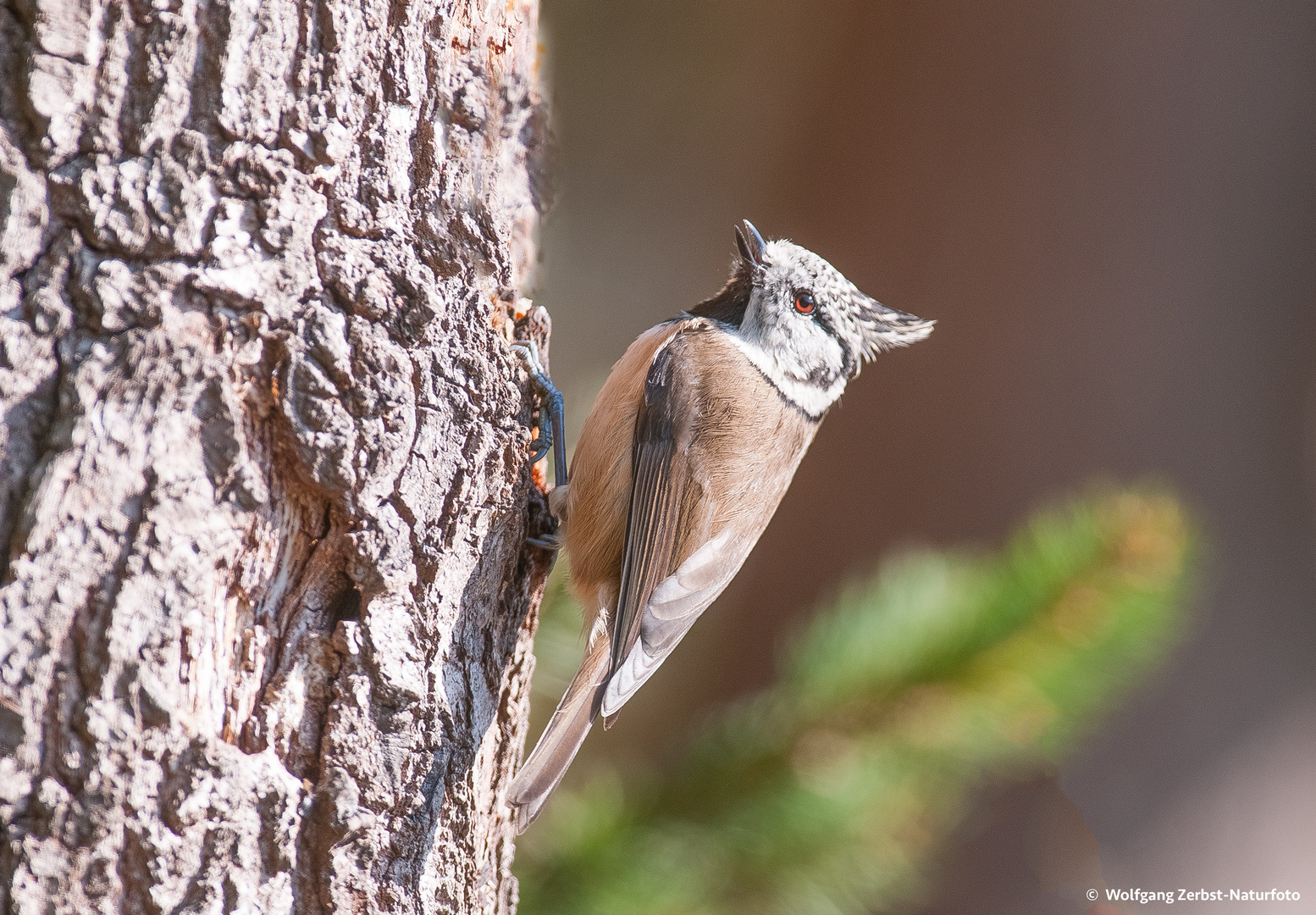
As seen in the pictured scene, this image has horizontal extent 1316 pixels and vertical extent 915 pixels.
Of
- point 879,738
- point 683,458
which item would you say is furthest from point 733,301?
point 879,738

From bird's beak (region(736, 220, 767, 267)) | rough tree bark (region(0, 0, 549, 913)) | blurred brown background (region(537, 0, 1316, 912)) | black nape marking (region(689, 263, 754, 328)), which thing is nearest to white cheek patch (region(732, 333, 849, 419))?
black nape marking (region(689, 263, 754, 328))

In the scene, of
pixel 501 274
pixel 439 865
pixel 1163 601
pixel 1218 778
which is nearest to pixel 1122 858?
pixel 1218 778

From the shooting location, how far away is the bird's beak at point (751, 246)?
99.1 inches

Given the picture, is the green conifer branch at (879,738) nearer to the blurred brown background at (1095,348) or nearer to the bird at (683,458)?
the bird at (683,458)

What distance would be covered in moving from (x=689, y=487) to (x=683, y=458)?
77 mm

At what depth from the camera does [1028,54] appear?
3.65 meters

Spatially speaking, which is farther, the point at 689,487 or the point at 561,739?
the point at 689,487

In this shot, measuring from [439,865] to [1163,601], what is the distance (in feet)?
5.46

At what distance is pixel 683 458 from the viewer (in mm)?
2182

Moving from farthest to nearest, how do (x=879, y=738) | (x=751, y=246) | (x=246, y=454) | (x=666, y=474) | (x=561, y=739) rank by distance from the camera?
1. (x=751, y=246)
2. (x=666, y=474)
3. (x=879, y=738)
4. (x=561, y=739)
5. (x=246, y=454)

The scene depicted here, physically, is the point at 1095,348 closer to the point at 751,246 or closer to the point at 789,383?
the point at 789,383

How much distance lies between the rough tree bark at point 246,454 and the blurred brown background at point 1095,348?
130 centimetres

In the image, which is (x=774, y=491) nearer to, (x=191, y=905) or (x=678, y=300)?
(x=191, y=905)

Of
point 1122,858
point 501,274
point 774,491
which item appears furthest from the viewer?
point 1122,858
